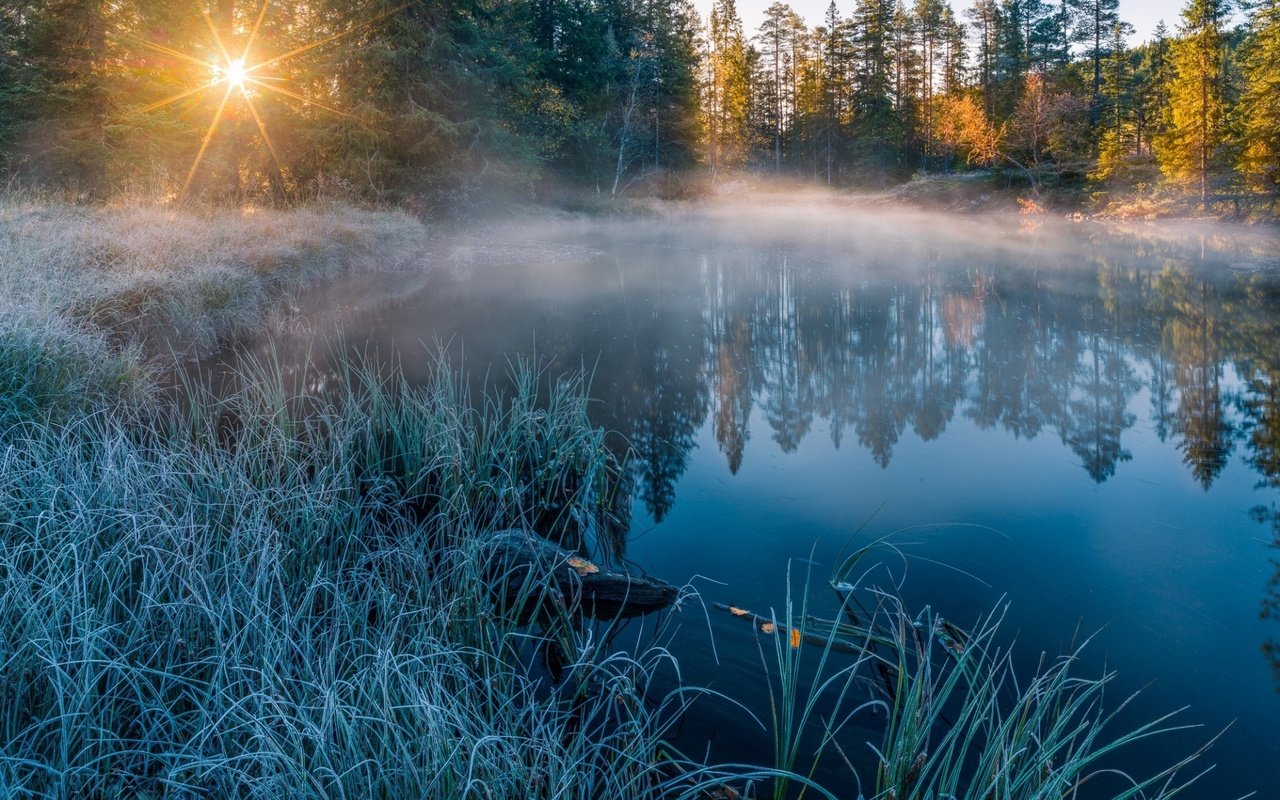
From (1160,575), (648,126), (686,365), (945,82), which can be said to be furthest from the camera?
(945,82)

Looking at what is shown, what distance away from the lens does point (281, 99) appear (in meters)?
22.5

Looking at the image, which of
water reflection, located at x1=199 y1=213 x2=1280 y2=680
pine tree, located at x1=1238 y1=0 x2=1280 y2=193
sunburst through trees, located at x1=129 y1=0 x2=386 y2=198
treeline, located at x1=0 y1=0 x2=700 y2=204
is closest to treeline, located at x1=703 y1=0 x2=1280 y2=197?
pine tree, located at x1=1238 y1=0 x2=1280 y2=193

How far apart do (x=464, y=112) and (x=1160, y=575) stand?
2306cm

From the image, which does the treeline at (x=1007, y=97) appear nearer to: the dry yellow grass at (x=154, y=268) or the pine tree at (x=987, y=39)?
the pine tree at (x=987, y=39)

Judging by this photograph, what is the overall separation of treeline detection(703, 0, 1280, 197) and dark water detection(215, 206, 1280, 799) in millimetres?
13751

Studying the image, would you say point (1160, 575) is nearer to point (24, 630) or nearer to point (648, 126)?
point (24, 630)

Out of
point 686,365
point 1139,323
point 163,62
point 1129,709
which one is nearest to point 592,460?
point 1129,709

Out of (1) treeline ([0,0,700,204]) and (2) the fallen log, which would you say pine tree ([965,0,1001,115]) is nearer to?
(1) treeline ([0,0,700,204])

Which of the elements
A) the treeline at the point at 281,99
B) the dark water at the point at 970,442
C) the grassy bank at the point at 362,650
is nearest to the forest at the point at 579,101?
the treeline at the point at 281,99

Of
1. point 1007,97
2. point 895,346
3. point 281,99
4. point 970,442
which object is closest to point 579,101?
point 281,99

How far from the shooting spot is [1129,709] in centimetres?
326

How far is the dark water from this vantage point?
12.3ft

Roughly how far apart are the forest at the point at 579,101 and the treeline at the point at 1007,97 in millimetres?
141

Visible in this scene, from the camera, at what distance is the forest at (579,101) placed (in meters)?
16.3
